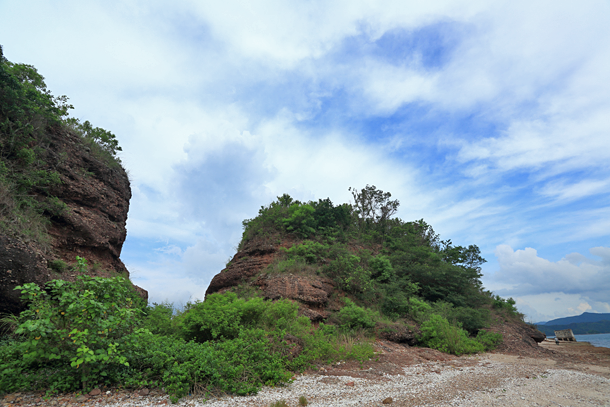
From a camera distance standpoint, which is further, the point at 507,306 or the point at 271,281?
the point at 507,306

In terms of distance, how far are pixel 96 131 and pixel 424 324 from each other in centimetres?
2125

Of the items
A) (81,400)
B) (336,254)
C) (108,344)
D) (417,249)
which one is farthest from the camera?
(417,249)

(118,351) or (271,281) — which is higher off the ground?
(271,281)

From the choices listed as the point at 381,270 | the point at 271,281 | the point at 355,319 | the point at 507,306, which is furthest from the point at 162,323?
the point at 507,306

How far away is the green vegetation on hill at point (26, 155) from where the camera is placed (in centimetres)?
1009

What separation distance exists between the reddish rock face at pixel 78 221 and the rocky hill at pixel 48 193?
0.02 metres

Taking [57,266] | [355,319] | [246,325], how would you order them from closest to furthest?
[246,325] → [57,266] → [355,319]

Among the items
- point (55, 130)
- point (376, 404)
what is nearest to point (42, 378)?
point (376, 404)

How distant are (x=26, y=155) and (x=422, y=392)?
15779 millimetres

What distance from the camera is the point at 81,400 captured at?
5.20m

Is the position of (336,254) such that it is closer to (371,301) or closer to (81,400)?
(371,301)

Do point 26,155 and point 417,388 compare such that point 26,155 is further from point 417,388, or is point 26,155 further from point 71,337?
point 417,388

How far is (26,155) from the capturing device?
1149 centimetres

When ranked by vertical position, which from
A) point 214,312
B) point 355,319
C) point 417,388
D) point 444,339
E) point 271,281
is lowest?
point 417,388
